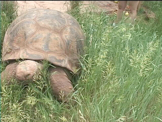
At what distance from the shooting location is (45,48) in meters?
2.95

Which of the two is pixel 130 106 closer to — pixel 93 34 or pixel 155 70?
pixel 155 70

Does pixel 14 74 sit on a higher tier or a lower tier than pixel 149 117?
higher

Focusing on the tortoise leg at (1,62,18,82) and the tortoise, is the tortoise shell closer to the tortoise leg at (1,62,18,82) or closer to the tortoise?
the tortoise

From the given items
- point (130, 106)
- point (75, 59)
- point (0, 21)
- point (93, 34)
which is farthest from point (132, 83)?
point (0, 21)

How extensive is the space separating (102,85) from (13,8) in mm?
2536

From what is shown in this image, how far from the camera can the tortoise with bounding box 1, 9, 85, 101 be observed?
2.83 meters

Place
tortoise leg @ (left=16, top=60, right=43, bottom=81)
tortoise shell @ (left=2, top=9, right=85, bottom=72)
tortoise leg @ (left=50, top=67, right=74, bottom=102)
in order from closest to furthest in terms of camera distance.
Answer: tortoise leg @ (left=16, top=60, right=43, bottom=81)
tortoise leg @ (left=50, top=67, right=74, bottom=102)
tortoise shell @ (left=2, top=9, right=85, bottom=72)

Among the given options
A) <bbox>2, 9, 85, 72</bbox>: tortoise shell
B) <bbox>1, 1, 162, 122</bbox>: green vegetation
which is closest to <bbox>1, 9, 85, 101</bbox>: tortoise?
<bbox>2, 9, 85, 72</bbox>: tortoise shell

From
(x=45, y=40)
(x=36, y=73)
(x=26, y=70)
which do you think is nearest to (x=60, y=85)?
(x=36, y=73)

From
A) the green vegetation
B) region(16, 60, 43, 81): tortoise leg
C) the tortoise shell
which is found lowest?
the green vegetation

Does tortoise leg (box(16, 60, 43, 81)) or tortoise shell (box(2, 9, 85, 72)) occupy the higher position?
tortoise shell (box(2, 9, 85, 72))

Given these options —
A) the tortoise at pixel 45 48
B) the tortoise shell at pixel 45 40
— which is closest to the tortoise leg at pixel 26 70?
the tortoise at pixel 45 48

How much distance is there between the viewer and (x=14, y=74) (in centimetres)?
286

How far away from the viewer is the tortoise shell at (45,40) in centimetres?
294
